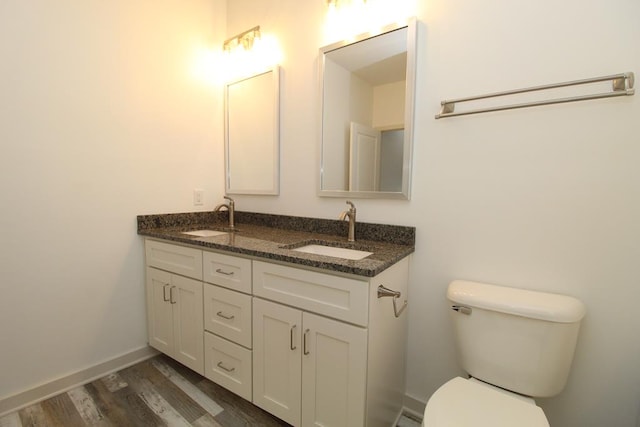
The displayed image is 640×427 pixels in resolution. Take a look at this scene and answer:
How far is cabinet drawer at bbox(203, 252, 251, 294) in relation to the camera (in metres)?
1.26

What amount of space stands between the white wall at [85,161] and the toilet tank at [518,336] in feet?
5.84

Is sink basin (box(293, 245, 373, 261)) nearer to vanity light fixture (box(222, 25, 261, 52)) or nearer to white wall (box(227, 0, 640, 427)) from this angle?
white wall (box(227, 0, 640, 427))

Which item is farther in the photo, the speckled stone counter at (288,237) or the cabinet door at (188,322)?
the cabinet door at (188,322)

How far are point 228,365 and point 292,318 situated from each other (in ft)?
1.68

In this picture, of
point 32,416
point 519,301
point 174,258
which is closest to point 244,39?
point 174,258

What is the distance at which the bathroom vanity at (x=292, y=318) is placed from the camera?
1.01 meters

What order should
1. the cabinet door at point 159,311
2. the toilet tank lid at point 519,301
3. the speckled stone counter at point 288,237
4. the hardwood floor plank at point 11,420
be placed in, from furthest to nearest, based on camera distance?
1. the cabinet door at point 159,311
2. the hardwood floor plank at point 11,420
3. the speckled stone counter at point 288,237
4. the toilet tank lid at point 519,301

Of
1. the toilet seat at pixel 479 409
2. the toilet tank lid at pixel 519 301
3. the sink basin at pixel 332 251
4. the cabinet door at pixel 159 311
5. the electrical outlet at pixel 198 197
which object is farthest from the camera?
the electrical outlet at pixel 198 197

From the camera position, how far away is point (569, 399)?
3.53 ft

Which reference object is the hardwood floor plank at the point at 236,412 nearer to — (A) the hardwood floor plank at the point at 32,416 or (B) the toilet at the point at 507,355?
(A) the hardwood floor plank at the point at 32,416

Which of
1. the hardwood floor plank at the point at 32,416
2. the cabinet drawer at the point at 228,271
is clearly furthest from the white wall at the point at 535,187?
the hardwood floor plank at the point at 32,416

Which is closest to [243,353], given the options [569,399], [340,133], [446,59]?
[340,133]

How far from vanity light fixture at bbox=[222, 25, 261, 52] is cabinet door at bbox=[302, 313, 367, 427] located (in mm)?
1735

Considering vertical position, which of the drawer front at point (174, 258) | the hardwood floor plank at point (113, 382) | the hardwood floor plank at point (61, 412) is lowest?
the hardwood floor plank at point (113, 382)
